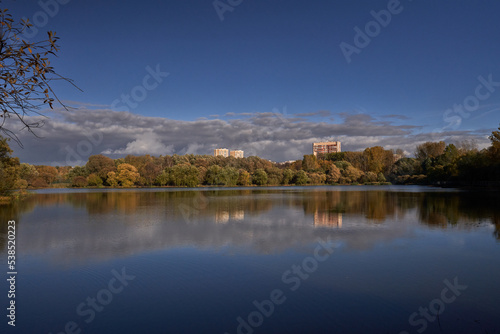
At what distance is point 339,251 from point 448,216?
960 cm

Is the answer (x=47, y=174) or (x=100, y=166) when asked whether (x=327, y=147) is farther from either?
(x=47, y=174)

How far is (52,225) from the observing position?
1317 cm

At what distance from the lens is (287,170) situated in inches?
2768

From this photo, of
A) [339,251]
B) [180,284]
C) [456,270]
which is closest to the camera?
[180,284]

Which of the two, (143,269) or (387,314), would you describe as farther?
(143,269)

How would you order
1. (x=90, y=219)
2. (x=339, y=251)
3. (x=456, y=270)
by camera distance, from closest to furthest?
1. (x=456, y=270)
2. (x=339, y=251)
3. (x=90, y=219)

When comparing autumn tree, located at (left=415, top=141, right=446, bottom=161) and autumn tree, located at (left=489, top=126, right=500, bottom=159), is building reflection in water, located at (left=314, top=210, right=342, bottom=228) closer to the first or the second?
autumn tree, located at (left=489, top=126, right=500, bottom=159)

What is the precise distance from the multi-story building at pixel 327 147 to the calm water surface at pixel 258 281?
5402 inches

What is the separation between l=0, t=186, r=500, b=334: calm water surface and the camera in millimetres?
4496

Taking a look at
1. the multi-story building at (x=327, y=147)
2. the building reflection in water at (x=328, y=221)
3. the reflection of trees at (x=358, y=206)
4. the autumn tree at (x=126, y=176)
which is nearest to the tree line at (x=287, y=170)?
the autumn tree at (x=126, y=176)

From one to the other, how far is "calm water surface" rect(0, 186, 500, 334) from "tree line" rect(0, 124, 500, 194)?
40512mm

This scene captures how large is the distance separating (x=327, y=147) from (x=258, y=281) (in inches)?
5776

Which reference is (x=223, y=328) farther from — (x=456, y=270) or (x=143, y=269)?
(x=456, y=270)

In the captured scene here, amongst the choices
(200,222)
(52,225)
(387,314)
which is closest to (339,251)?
(387,314)
